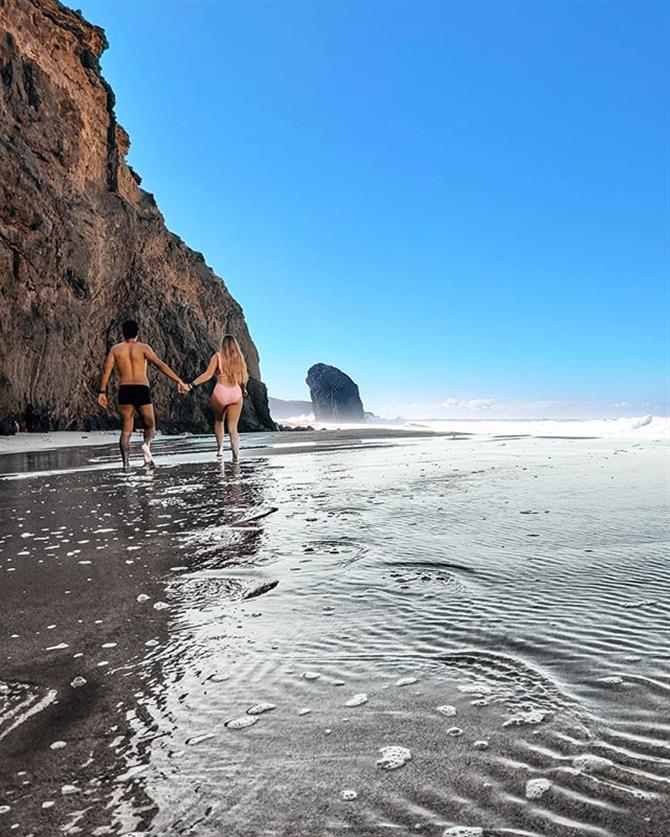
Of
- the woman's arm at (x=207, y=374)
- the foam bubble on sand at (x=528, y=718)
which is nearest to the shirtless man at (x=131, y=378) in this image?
the woman's arm at (x=207, y=374)

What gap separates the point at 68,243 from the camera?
22562 mm

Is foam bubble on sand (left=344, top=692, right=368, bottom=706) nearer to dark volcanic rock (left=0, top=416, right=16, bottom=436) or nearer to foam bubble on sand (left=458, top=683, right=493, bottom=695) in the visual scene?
foam bubble on sand (left=458, top=683, right=493, bottom=695)

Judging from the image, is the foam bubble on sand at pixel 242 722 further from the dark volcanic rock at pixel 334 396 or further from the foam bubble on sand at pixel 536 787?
the dark volcanic rock at pixel 334 396

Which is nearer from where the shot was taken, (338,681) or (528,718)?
(528,718)

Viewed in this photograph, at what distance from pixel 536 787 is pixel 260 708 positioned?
658mm

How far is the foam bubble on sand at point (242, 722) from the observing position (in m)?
1.34

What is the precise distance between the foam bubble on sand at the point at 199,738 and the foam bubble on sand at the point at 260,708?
125 mm

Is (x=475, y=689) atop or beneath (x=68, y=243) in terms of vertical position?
beneath

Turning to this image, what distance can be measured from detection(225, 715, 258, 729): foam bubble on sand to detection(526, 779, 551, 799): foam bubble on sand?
2.03 feet

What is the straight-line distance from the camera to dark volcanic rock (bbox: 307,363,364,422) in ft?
402

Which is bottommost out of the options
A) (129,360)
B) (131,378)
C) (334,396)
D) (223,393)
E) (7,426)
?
(7,426)

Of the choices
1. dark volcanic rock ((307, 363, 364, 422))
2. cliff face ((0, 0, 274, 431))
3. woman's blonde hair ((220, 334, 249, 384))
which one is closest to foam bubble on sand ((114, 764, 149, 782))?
woman's blonde hair ((220, 334, 249, 384))

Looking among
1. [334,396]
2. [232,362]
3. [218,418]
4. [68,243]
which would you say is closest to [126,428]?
[218,418]

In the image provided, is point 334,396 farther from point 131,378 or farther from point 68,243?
point 131,378
